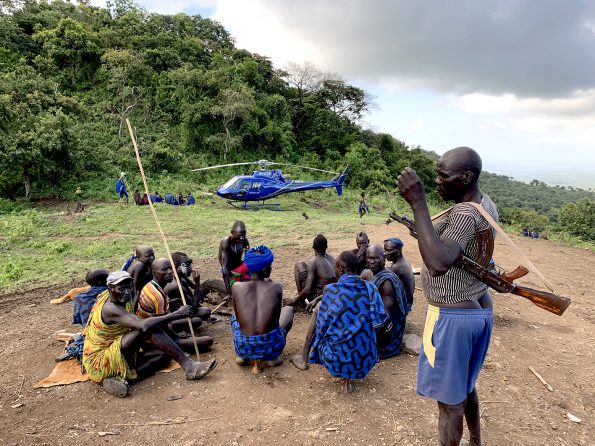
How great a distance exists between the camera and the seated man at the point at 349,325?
12.0 feet

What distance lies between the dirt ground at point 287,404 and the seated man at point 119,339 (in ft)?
0.49

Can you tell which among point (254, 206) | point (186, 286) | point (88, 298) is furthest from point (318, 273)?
point (254, 206)

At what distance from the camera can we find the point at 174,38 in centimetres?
3362

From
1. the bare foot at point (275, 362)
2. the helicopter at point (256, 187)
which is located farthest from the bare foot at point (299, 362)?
the helicopter at point (256, 187)

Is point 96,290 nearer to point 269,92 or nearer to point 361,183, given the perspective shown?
point 361,183

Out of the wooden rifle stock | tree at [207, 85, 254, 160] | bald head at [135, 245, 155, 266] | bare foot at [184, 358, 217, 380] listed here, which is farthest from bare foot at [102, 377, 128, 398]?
tree at [207, 85, 254, 160]

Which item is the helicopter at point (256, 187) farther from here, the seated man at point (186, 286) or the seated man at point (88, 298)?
the seated man at point (88, 298)

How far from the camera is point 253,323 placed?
3939 mm

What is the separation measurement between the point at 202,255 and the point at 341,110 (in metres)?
29.7

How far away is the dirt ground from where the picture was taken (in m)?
3.20

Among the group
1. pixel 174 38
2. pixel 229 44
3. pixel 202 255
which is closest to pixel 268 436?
pixel 202 255

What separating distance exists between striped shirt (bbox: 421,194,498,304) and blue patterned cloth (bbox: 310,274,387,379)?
4.47 ft

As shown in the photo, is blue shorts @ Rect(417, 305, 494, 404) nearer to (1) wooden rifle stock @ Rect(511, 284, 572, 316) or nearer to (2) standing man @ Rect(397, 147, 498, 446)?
(2) standing man @ Rect(397, 147, 498, 446)

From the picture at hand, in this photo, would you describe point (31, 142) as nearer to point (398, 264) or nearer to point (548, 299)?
point (398, 264)
